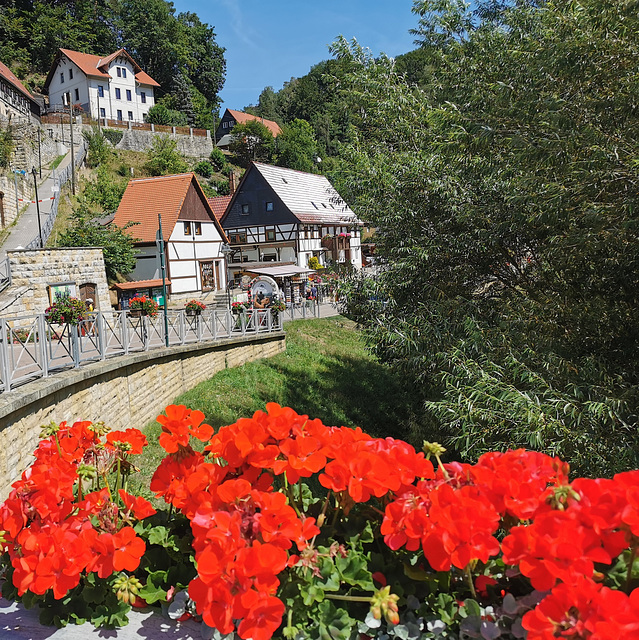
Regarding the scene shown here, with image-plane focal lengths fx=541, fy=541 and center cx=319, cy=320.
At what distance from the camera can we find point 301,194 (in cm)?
3797

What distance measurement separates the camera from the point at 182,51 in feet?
206

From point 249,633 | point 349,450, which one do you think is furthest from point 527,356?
point 249,633

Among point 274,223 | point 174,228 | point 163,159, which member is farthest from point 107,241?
point 163,159

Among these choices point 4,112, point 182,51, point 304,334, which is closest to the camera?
point 304,334

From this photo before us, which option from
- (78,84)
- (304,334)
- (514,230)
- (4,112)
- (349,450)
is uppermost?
(78,84)

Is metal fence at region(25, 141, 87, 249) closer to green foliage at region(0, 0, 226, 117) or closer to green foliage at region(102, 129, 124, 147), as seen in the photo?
green foliage at region(102, 129, 124, 147)

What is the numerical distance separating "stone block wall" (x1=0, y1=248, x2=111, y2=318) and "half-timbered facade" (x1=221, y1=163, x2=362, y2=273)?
17.5 metres

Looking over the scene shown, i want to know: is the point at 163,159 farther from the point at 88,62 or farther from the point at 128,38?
the point at 128,38

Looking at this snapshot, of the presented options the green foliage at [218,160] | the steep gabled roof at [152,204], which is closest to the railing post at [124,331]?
the steep gabled roof at [152,204]

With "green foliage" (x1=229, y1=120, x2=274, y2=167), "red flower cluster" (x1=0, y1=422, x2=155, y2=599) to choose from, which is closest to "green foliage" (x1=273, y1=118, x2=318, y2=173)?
"green foliage" (x1=229, y1=120, x2=274, y2=167)

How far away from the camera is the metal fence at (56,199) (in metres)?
21.1

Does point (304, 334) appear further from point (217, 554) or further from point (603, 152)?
point (217, 554)

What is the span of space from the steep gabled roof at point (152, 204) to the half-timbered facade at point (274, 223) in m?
7.35

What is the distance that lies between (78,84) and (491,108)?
5371cm
